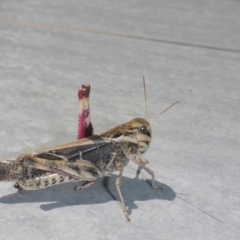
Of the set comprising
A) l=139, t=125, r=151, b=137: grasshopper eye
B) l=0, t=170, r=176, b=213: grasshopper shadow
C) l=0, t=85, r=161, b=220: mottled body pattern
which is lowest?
l=0, t=170, r=176, b=213: grasshopper shadow

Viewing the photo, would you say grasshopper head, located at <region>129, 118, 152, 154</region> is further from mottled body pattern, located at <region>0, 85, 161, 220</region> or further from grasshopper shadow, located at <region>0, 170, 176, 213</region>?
grasshopper shadow, located at <region>0, 170, 176, 213</region>

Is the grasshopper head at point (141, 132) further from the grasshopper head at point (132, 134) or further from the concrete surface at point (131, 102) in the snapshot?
the concrete surface at point (131, 102)

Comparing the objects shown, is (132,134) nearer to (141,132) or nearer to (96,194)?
(141,132)

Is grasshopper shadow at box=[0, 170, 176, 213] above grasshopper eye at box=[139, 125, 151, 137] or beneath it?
beneath

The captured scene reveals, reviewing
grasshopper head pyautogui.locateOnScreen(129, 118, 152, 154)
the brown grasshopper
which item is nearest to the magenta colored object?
the brown grasshopper

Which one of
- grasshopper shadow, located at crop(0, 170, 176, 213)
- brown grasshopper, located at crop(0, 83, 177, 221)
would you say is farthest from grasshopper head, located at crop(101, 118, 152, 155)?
grasshopper shadow, located at crop(0, 170, 176, 213)

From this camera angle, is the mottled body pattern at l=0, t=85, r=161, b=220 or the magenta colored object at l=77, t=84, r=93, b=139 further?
the magenta colored object at l=77, t=84, r=93, b=139

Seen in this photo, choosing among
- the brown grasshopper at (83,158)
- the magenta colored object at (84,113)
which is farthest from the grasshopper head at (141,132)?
the magenta colored object at (84,113)

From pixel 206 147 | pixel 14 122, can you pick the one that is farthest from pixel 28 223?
pixel 206 147

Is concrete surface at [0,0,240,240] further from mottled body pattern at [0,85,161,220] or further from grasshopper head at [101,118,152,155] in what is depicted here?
grasshopper head at [101,118,152,155]
